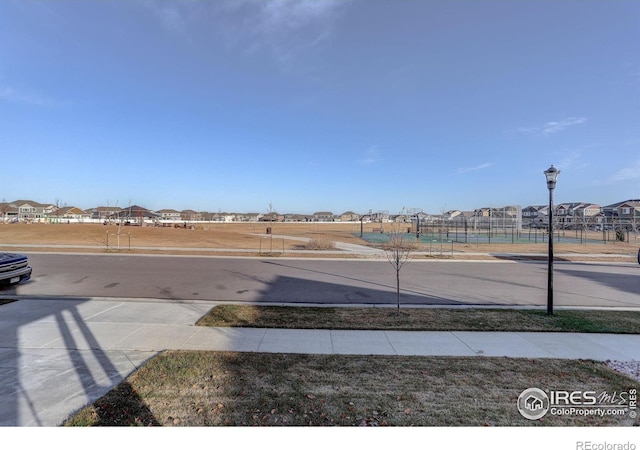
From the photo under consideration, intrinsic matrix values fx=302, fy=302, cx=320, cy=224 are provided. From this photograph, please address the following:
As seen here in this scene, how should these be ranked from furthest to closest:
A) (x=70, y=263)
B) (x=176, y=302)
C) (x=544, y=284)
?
(x=70, y=263) → (x=544, y=284) → (x=176, y=302)

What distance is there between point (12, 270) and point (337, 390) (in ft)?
34.0

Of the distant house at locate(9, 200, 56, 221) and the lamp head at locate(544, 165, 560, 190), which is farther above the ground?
the distant house at locate(9, 200, 56, 221)

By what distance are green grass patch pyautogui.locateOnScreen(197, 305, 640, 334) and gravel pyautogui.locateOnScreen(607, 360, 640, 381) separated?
4.96 feet

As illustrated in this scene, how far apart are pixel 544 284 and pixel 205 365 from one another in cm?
1228

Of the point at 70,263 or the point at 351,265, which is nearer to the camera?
the point at 70,263

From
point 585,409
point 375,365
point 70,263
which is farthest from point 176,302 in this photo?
point 70,263

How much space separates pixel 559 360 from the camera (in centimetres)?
483

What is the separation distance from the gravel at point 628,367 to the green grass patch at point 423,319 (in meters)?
1.51

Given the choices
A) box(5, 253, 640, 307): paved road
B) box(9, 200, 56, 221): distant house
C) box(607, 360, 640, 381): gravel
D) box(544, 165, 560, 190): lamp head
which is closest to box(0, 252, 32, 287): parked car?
box(5, 253, 640, 307): paved road

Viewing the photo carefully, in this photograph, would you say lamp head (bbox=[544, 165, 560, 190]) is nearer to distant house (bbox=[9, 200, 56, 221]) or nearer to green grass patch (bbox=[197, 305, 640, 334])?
green grass patch (bbox=[197, 305, 640, 334])

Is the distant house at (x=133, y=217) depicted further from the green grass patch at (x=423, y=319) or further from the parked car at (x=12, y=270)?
the green grass patch at (x=423, y=319)

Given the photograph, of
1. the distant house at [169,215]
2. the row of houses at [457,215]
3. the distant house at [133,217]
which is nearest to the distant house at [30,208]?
the row of houses at [457,215]

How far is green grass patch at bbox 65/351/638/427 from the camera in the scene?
10.5 ft
